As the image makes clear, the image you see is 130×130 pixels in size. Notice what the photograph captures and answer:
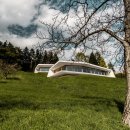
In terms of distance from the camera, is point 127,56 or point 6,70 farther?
point 6,70

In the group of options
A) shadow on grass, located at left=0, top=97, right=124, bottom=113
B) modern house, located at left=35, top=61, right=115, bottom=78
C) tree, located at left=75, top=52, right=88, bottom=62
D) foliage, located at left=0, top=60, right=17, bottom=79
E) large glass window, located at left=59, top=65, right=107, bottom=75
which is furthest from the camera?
large glass window, located at left=59, top=65, right=107, bottom=75

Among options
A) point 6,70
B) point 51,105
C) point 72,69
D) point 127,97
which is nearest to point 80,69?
point 72,69

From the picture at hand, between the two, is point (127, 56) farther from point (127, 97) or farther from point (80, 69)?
point (80, 69)

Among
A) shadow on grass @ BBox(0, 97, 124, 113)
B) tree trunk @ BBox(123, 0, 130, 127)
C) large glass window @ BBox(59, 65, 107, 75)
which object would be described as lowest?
shadow on grass @ BBox(0, 97, 124, 113)

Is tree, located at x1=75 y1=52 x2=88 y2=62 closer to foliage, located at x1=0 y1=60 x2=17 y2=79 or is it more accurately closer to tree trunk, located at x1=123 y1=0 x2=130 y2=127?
tree trunk, located at x1=123 y1=0 x2=130 y2=127

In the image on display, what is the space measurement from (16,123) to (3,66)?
46181 millimetres

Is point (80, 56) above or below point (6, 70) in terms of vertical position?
below

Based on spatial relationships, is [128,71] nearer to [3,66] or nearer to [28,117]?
[28,117]

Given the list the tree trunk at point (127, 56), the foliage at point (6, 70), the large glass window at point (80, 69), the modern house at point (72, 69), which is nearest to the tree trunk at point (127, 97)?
the tree trunk at point (127, 56)

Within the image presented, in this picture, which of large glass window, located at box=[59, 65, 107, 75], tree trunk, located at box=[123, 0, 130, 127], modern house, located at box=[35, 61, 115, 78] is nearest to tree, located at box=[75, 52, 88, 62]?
tree trunk, located at box=[123, 0, 130, 127]

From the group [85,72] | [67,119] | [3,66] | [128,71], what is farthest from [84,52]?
[85,72]

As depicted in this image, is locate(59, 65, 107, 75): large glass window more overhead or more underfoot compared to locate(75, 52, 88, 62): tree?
more overhead

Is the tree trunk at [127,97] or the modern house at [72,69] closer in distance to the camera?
the tree trunk at [127,97]

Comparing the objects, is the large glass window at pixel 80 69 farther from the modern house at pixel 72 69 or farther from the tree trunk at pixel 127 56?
the tree trunk at pixel 127 56
